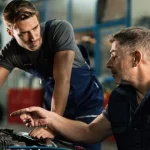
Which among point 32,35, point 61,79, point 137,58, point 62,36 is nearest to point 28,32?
point 32,35

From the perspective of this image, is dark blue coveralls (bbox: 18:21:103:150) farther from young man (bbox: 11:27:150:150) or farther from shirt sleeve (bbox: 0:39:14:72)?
young man (bbox: 11:27:150:150)

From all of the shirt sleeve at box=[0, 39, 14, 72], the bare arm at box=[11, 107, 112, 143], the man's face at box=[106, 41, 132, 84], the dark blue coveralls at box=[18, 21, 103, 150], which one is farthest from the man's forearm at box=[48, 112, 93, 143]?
the shirt sleeve at box=[0, 39, 14, 72]

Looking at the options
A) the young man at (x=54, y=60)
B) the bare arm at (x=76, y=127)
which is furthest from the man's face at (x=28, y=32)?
the bare arm at (x=76, y=127)

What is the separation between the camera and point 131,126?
150 centimetres

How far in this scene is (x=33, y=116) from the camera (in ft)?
5.37

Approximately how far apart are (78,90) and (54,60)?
271mm

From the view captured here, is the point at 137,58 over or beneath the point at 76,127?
over

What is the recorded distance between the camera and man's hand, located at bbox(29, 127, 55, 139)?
1572 mm

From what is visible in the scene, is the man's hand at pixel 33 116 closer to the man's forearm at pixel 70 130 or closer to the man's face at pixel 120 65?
the man's forearm at pixel 70 130

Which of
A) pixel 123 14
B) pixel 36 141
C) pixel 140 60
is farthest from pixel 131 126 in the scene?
A: pixel 123 14

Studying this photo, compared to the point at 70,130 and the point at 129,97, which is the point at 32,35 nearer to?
the point at 70,130

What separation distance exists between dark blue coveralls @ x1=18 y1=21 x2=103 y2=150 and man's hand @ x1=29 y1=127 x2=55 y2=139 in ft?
1.78

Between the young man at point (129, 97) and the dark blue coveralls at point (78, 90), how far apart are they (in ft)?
1.89

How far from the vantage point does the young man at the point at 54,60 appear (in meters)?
2.02
